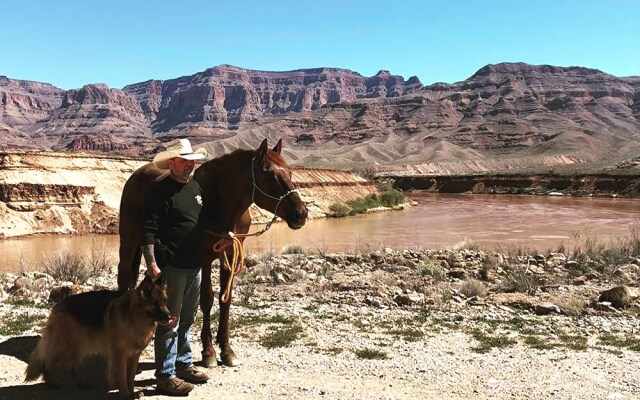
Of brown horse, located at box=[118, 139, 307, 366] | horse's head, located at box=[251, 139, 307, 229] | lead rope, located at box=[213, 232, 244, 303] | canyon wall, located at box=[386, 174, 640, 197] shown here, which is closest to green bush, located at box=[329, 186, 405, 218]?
canyon wall, located at box=[386, 174, 640, 197]

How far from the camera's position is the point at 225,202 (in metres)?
5.60

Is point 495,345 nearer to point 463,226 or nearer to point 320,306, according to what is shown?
point 320,306

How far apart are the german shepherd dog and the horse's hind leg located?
3.29 feet

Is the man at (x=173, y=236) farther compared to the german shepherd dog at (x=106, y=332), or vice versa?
the man at (x=173, y=236)

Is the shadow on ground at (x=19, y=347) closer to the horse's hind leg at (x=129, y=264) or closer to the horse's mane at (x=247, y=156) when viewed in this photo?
the horse's hind leg at (x=129, y=264)

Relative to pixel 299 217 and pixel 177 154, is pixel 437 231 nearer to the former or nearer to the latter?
pixel 299 217

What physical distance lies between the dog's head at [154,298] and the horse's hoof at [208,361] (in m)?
1.59

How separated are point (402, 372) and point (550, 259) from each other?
1140 centimetres

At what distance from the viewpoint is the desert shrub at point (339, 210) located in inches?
1724

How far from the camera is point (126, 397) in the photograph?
4.60m

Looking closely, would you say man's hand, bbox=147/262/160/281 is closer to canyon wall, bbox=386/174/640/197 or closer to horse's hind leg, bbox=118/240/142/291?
horse's hind leg, bbox=118/240/142/291

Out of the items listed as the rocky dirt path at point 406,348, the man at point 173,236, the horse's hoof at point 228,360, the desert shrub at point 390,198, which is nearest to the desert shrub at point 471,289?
the rocky dirt path at point 406,348

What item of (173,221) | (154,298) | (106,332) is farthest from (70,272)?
(154,298)

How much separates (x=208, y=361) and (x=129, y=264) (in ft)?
4.44
